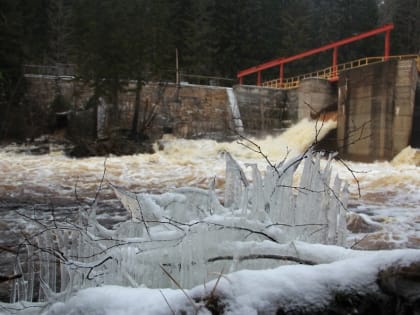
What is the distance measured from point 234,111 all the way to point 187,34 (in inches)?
490

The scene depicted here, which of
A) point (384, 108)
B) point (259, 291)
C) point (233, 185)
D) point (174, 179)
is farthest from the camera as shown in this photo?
point (384, 108)

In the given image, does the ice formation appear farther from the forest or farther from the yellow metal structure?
the forest

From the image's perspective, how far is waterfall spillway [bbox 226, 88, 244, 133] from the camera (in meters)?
23.1

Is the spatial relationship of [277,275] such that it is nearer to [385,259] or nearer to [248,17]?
[385,259]

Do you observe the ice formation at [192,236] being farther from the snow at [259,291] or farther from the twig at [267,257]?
the snow at [259,291]

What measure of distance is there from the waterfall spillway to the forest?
4594mm

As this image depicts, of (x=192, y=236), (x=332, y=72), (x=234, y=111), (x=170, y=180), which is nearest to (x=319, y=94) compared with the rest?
(x=332, y=72)

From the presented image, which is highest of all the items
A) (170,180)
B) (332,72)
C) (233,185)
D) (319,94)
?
(332,72)

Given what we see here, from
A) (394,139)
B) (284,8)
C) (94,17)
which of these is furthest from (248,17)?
(394,139)

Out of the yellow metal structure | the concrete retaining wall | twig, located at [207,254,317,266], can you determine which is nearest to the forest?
the yellow metal structure

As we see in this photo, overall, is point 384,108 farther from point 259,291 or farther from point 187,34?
point 187,34

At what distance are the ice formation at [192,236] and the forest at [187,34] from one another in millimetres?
20221

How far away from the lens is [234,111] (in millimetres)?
23703

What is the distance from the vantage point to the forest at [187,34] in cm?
2344
